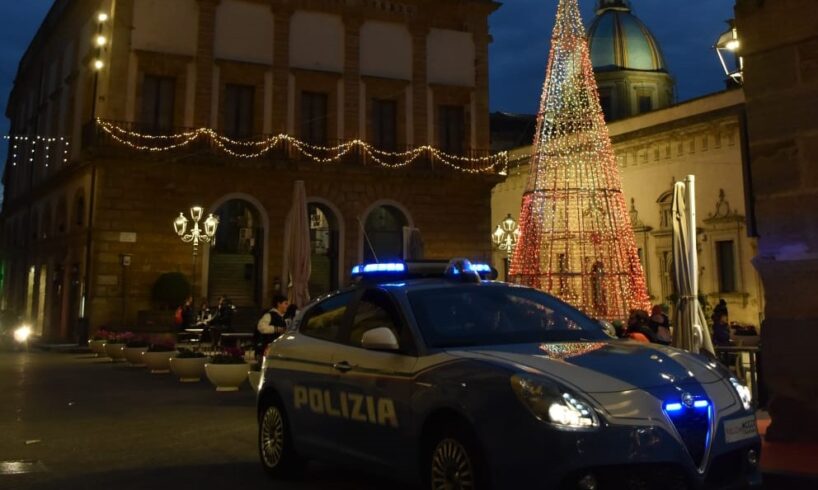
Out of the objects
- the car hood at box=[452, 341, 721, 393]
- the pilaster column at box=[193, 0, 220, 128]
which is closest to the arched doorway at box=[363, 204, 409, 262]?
the pilaster column at box=[193, 0, 220, 128]

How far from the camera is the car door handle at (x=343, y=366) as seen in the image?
5.39 m

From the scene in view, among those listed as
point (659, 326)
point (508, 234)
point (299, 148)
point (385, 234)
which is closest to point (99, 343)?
point (299, 148)

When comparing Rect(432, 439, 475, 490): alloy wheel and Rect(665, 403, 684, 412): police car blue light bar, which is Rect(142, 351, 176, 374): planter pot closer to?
Rect(432, 439, 475, 490): alloy wheel

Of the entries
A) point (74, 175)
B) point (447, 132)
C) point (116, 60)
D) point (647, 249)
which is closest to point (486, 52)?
point (447, 132)

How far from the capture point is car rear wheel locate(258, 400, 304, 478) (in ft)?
20.3

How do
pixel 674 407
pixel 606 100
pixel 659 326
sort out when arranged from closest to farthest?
pixel 674 407 < pixel 659 326 < pixel 606 100

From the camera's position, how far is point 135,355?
18203 millimetres

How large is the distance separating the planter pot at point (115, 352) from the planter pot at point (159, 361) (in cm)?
271

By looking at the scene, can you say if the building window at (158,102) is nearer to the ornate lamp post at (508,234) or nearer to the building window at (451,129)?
the building window at (451,129)

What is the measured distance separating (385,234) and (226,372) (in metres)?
19.3

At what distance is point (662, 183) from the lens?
33.1 metres

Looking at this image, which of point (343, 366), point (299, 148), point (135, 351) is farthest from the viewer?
point (299, 148)

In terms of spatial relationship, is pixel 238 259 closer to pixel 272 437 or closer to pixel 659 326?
pixel 659 326

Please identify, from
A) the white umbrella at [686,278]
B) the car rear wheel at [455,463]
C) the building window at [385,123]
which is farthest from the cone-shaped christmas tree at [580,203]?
the building window at [385,123]
